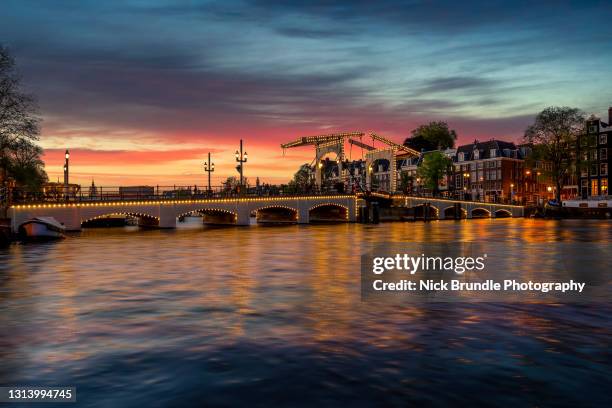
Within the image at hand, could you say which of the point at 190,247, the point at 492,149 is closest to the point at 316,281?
the point at 190,247

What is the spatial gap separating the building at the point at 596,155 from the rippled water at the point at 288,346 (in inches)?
3451

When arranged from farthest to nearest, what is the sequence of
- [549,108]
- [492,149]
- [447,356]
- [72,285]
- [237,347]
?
[492,149], [549,108], [72,285], [237,347], [447,356]

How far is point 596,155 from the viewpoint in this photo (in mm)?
102938

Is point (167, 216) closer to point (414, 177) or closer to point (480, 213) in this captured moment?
point (480, 213)

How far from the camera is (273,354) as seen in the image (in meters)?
11.2

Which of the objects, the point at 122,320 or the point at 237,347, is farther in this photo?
the point at 122,320

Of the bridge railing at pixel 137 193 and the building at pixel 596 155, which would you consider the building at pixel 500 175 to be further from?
the bridge railing at pixel 137 193

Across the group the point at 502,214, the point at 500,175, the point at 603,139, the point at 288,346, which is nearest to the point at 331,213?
the point at 502,214

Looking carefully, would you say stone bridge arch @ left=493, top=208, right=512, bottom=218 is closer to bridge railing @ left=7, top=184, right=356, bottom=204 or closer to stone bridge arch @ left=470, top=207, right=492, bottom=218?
stone bridge arch @ left=470, top=207, right=492, bottom=218

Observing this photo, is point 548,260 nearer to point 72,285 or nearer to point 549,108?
point 72,285

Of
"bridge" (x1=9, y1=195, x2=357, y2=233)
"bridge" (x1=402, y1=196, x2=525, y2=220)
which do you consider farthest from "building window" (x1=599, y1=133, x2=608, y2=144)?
"bridge" (x1=9, y1=195, x2=357, y2=233)

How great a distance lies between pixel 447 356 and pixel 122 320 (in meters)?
8.17

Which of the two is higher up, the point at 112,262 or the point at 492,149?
the point at 492,149

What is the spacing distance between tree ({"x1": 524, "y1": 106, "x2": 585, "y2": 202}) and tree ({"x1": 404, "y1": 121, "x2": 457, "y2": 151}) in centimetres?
5197
